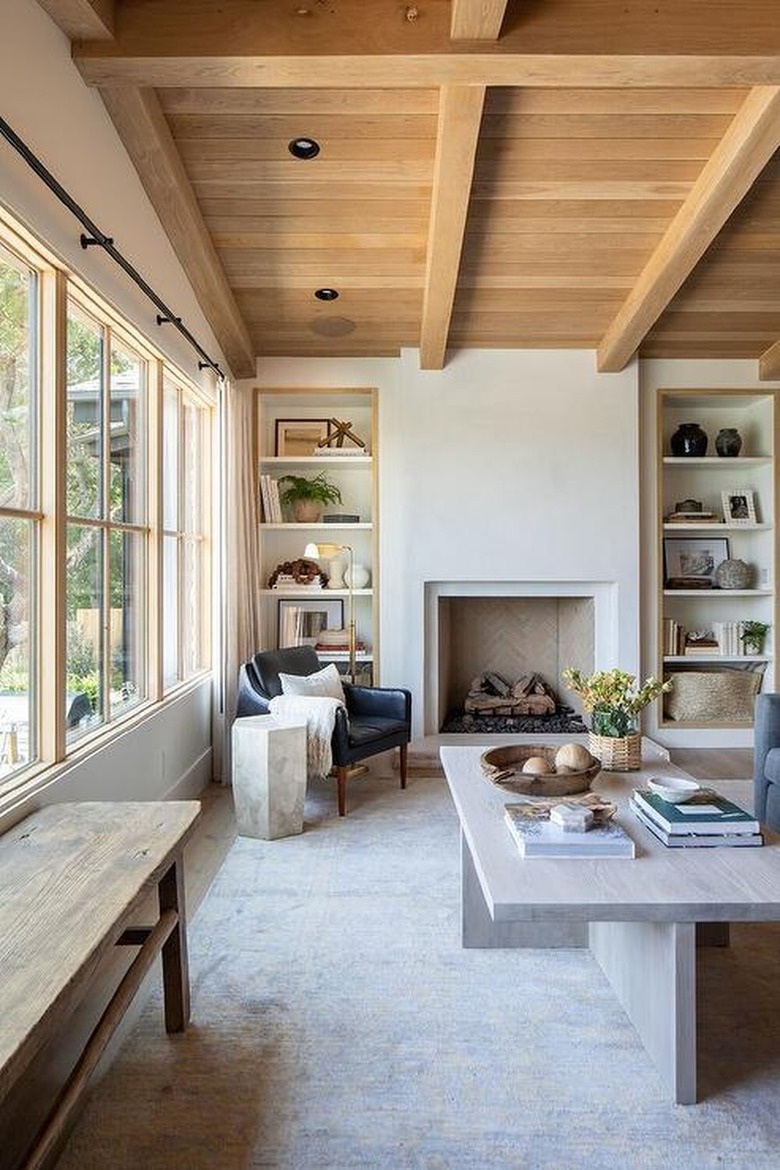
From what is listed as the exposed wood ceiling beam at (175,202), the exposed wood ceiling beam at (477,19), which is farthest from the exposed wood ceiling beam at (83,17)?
the exposed wood ceiling beam at (477,19)

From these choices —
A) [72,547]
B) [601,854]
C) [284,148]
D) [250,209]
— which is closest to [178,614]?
[72,547]

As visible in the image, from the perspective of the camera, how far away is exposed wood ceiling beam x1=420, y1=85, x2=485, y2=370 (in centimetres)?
273

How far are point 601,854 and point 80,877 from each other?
121 centimetres

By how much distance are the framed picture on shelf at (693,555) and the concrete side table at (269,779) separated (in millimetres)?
3062

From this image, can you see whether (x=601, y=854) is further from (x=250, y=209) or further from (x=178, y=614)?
(x=250, y=209)

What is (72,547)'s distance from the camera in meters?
2.77

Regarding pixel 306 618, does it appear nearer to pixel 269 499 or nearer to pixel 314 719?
pixel 269 499

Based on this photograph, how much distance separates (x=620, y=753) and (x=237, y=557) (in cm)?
260

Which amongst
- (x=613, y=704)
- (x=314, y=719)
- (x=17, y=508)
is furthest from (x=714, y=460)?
(x=17, y=508)

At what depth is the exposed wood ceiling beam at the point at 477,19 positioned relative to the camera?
227 cm

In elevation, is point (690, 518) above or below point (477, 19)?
below

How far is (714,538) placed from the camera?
536 cm

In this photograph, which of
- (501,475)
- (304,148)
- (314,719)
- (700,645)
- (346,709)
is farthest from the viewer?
(700,645)

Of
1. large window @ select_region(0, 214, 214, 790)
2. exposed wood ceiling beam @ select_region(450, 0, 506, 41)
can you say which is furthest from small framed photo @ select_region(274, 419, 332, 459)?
exposed wood ceiling beam @ select_region(450, 0, 506, 41)
